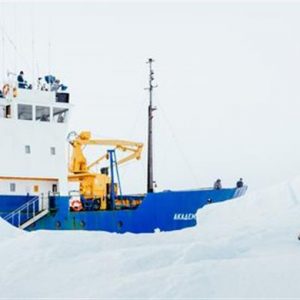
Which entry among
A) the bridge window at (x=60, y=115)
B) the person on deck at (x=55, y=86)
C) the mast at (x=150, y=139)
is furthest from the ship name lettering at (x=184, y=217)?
the person on deck at (x=55, y=86)

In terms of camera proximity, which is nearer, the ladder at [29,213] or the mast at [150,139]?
the ladder at [29,213]

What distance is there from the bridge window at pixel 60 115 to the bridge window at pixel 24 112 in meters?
0.92

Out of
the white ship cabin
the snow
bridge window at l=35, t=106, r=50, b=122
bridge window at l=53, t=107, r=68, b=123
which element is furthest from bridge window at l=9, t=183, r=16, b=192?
the snow

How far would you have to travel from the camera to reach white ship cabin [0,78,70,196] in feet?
57.3

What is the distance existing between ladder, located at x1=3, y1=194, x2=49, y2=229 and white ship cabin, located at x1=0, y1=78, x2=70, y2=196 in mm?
379

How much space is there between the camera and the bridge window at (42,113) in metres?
18.5

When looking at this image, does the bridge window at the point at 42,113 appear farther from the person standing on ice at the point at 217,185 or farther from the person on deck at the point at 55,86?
the person standing on ice at the point at 217,185

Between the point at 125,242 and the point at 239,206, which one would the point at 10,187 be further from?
the point at 125,242

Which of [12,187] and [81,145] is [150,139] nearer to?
[81,145]

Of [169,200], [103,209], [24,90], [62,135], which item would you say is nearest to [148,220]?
[169,200]

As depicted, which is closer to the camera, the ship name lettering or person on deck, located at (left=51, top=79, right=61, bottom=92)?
the ship name lettering

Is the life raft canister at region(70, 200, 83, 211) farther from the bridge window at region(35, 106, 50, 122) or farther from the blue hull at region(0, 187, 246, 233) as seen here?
the bridge window at region(35, 106, 50, 122)

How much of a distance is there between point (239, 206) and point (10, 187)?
929cm

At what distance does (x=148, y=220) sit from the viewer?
59.7ft
